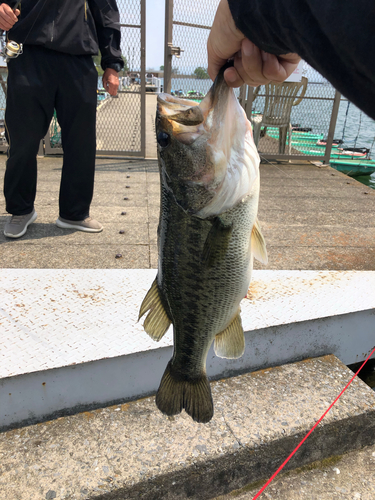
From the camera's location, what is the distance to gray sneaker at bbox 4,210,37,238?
4.14 meters

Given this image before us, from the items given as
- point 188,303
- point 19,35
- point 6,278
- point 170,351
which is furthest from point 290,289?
point 19,35

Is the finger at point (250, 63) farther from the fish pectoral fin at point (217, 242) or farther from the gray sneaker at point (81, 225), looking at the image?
the gray sneaker at point (81, 225)

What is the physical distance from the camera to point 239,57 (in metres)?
1.21

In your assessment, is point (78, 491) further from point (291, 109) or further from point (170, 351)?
point (291, 109)

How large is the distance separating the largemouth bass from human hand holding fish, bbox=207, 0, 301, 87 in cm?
9

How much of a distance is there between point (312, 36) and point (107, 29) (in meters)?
3.93

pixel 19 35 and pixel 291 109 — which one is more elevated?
pixel 19 35

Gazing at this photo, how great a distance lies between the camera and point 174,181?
4.58 feet

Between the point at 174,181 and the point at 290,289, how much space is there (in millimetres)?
1860

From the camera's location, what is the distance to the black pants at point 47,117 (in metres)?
3.72

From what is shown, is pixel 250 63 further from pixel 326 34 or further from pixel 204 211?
pixel 204 211

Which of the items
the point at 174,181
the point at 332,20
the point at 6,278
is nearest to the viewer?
the point at 332,20

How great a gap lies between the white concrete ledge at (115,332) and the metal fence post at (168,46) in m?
5.06

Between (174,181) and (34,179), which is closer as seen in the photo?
(174,181)
